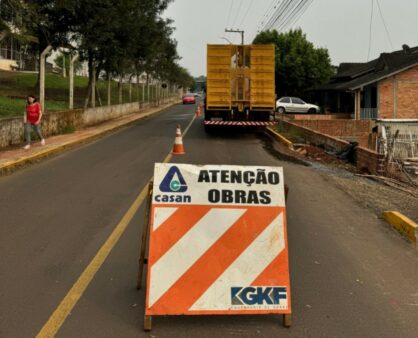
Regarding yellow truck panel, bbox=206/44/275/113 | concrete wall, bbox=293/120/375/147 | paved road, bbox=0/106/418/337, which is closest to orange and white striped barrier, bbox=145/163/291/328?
paved road, bbox=0/106/418/337

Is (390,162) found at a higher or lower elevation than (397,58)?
lower

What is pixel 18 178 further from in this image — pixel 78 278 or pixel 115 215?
pixel 78 278

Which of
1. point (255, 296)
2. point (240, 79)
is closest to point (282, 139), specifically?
point (240, 79)

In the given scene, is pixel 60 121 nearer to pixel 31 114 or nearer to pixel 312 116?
pixel 31 114

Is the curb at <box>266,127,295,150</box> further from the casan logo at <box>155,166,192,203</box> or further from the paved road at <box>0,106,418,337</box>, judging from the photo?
the casan logo at <box>155,166,192,203</box>

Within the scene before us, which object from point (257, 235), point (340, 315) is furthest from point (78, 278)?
point (340, 315)

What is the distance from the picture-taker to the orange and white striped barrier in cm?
430

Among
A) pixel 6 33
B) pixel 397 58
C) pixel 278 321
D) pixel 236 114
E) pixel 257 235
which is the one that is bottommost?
pixel 278 321

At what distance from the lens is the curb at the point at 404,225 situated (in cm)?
716

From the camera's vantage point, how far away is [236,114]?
72.6 feet

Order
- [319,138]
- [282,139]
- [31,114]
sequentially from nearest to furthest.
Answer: [31,114], [319,138], [282,139]

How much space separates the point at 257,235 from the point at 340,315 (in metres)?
1.01

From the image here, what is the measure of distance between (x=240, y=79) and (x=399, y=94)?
55.2 ft

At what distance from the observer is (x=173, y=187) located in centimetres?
446
